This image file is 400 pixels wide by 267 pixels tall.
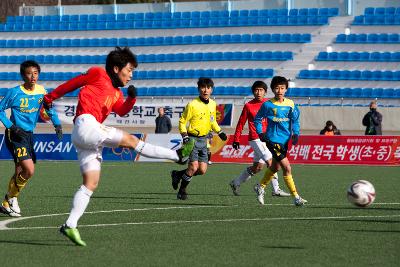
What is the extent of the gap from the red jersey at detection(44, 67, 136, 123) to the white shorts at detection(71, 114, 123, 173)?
6.1 inches

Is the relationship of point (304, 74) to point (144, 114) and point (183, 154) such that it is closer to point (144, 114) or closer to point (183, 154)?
point (144, 114)

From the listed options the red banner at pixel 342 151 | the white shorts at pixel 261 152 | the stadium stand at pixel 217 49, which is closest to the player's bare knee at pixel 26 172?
the white shorts at pixel 261 152

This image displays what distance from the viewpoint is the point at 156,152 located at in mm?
9969

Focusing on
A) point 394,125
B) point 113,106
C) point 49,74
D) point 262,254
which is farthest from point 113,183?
point 49,74

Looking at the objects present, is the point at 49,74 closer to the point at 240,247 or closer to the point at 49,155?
the point at 49,155

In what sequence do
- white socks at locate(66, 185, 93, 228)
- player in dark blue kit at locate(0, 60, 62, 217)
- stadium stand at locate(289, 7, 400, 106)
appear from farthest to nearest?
stadium stand at locate(289, 7, 400, 106), player in dark blue kit at locate(0, 60, 62, 217), white socks at locate(66, 185, 93, 228)

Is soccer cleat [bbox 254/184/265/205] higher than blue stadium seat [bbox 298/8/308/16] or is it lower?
lower

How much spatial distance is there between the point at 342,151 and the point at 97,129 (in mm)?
21675

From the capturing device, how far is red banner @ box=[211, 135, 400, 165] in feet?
99.9

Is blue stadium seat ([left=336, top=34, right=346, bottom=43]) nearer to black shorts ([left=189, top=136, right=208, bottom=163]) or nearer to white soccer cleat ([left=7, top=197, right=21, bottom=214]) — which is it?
black shorts ([left=189, top=136, right=208, bottom=163])

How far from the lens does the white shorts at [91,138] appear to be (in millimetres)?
10008

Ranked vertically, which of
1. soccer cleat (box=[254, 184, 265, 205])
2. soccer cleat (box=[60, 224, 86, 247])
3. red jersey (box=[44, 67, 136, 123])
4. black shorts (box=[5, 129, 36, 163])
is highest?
red jersey (box=[44, 67, 136, 123])

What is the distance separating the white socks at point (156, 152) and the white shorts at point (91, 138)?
24cm

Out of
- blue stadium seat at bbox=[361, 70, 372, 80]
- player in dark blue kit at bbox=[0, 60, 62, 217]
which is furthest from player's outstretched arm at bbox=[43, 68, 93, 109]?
blue stadium seat at bbox=[361, 70, 372, 80]
